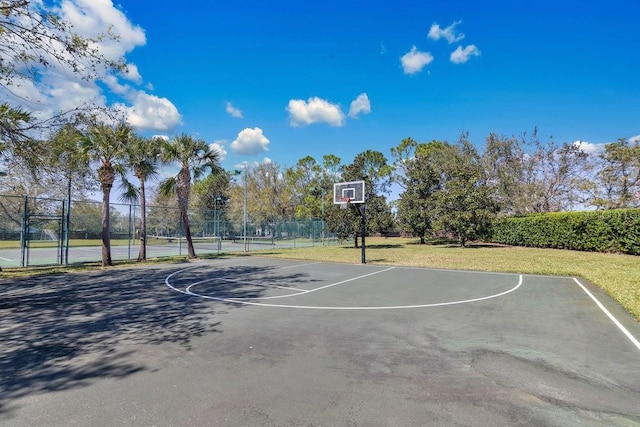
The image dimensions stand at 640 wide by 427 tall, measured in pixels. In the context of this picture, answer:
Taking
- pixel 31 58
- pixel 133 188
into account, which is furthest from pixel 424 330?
pixel 133 188

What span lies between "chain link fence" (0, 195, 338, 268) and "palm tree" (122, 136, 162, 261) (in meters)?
0.97

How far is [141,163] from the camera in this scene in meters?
18.2

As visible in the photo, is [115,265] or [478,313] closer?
[478,313]

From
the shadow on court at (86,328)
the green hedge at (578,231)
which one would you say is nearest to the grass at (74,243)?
the shadow on court at (86,328)

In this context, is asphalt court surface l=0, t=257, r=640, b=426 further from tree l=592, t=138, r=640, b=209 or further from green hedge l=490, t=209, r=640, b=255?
tree l=592, t=138, r=640, b=209

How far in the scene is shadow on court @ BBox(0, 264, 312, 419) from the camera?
445cm

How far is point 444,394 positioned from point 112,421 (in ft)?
11.3

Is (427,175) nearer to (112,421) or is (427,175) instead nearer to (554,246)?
(554,246)

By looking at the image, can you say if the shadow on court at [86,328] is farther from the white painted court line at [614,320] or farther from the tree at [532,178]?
the tree at [532,178]

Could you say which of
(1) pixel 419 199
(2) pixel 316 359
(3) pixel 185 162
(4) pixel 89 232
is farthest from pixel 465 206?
(4) pixel 89 232

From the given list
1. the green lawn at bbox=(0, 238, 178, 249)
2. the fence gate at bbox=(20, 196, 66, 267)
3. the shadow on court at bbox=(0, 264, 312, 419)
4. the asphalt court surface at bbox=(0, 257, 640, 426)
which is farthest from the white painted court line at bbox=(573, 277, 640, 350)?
the green lawn at bbox=(0, 238, 178, 249)

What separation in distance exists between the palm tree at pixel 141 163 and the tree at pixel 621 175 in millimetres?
33370

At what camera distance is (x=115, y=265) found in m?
17.3

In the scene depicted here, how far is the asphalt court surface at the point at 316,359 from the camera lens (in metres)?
3.54
